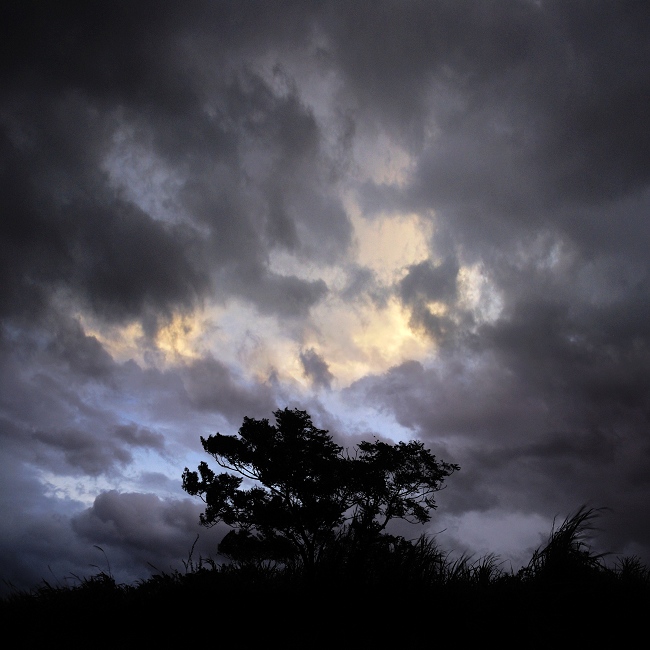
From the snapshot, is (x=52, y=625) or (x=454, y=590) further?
(x=454, y=590)

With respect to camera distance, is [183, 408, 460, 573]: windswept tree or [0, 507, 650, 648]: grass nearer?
[0, 507, 650, 648]: grass

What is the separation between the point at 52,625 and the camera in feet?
14.3

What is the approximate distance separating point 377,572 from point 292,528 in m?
16.5

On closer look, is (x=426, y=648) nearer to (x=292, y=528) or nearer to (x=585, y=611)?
(x=585, y=611)

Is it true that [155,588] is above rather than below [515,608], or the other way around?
below

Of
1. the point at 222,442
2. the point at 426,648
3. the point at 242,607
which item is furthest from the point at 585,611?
the point at 222,442

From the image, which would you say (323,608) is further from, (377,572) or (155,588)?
(155,588)

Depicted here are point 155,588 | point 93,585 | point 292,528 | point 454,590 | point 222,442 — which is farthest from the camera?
point 222,442

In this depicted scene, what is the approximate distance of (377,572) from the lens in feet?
16.5

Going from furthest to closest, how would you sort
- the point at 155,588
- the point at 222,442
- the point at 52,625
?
the point at 222,442, the point at 155,588, the point at 52,625

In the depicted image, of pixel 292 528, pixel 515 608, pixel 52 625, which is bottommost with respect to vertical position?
pixel 52 625

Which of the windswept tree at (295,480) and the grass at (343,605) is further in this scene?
the windswept tree at (295,480)

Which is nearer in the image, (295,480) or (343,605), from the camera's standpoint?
(343,605)

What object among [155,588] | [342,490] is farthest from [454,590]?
[342,490]
